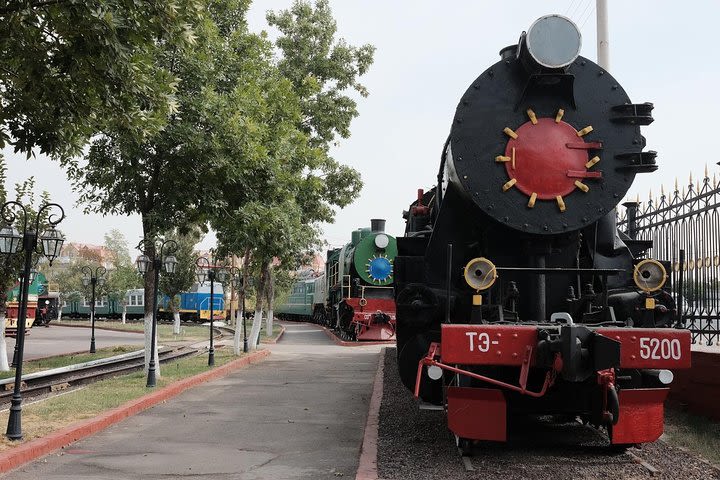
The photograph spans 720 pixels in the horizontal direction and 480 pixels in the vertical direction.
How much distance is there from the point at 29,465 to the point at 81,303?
5837 centimetres

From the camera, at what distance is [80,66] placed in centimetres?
721

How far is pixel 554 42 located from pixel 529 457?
3.84 meters

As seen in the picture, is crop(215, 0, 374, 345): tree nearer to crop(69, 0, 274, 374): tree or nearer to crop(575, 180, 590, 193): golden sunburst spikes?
crop(69, 0, 274, 374): tree

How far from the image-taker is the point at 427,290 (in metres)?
7.41

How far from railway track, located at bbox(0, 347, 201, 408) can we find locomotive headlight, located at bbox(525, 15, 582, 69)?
9455 mm

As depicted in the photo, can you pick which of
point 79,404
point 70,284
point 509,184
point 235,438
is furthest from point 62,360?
point 70,284

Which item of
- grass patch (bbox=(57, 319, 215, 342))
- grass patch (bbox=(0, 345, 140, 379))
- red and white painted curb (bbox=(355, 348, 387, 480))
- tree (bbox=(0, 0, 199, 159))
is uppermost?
tree (bbox=(0, 0, 199, 159))

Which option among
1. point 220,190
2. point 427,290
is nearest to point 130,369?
point 220,190

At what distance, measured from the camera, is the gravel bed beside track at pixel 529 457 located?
20.7ft

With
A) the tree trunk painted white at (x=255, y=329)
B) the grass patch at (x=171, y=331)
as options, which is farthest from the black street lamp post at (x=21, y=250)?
the grass patch at (x=171, y=331)

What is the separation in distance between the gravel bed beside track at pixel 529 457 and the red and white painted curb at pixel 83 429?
134 inches

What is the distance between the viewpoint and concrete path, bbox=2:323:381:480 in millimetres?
6855

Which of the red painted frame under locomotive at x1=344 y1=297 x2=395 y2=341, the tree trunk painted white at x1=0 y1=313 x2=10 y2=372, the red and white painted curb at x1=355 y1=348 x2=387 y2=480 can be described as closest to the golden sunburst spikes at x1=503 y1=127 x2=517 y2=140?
the red and white painted curb at x1=355 y1=348 x2=387 y2=480

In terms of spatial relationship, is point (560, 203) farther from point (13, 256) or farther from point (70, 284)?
point (70, 284)
